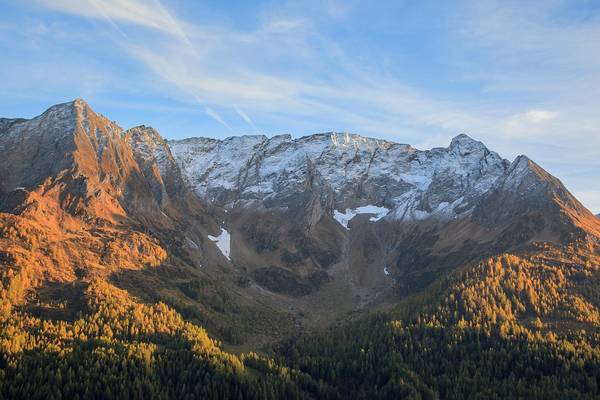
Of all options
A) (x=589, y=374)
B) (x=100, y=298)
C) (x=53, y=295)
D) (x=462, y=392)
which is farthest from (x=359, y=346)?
(x=53, y=295)

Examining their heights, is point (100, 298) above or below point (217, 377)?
above

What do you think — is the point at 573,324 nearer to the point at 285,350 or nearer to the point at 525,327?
the point at 525,327

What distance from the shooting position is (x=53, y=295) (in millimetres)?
183875

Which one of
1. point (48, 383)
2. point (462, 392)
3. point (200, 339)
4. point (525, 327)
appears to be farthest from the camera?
point (525, 327)

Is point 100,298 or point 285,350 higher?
point 100,298

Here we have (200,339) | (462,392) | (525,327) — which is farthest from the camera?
(525,327)

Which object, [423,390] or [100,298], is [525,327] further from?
[100,298]

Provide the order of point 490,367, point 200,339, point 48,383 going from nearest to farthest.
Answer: point 48,383 → point 490,367 → point 200,339

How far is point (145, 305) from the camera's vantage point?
193750 millimetres

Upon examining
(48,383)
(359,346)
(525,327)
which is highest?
(525,327)

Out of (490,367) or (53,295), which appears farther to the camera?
(53,295)

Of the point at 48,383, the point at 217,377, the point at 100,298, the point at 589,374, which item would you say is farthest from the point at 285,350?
the point at 589,374

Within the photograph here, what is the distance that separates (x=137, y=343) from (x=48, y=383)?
35.8 m

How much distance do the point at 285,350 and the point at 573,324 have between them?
105 metres
